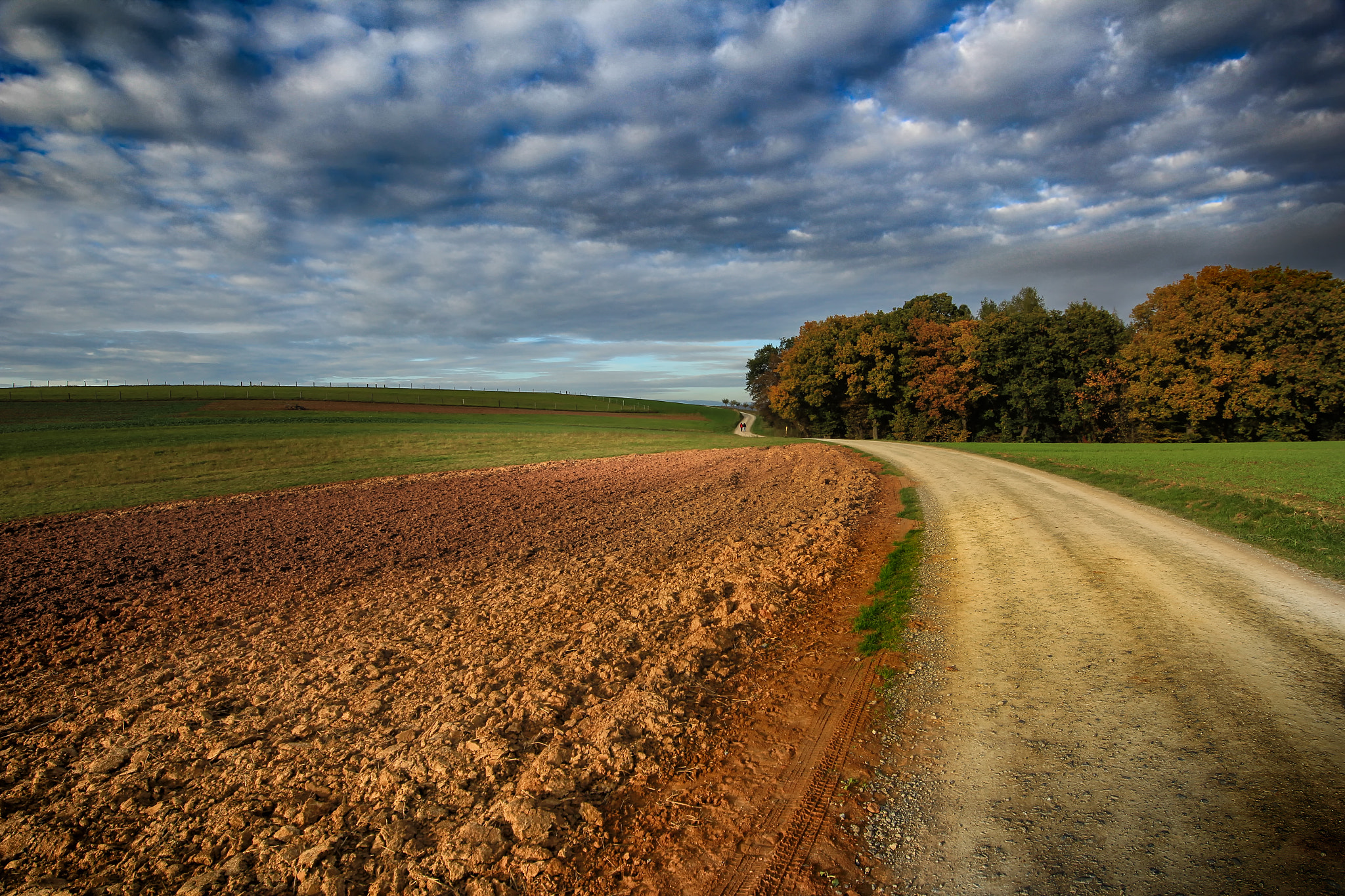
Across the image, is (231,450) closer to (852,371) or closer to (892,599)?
(892,599)

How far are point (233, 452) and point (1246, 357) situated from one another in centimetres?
6468

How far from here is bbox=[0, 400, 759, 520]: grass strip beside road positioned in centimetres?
2012

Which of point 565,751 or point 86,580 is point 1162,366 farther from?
point 86,580

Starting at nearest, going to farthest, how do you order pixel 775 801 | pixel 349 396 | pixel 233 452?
1. pixel 775 801
2. pixel 233 452
3. pixel 349 396

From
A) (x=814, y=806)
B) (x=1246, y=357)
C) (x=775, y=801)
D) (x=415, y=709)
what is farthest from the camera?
(x=1246, y=357)

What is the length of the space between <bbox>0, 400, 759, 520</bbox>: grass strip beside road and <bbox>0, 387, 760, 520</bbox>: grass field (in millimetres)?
82

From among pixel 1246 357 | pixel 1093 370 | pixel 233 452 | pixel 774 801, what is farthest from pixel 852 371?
pixel 774 801

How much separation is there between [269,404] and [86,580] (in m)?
71.4

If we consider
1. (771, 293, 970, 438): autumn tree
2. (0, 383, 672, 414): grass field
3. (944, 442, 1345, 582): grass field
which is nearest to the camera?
(944, 442, 1345, 582): grass field

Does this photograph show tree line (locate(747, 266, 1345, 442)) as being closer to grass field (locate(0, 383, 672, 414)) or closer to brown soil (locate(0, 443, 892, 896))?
brown soil (locate(0, 443, 892, 896))

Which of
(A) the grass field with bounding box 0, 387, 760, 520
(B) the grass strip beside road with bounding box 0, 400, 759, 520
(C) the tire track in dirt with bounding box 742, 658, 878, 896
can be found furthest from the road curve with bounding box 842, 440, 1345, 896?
(A) the grass field with bounding box 0, 387, 760, 520

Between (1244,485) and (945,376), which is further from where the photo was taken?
(945,376)

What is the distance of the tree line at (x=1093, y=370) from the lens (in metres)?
41.9

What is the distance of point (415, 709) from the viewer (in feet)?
19.9
